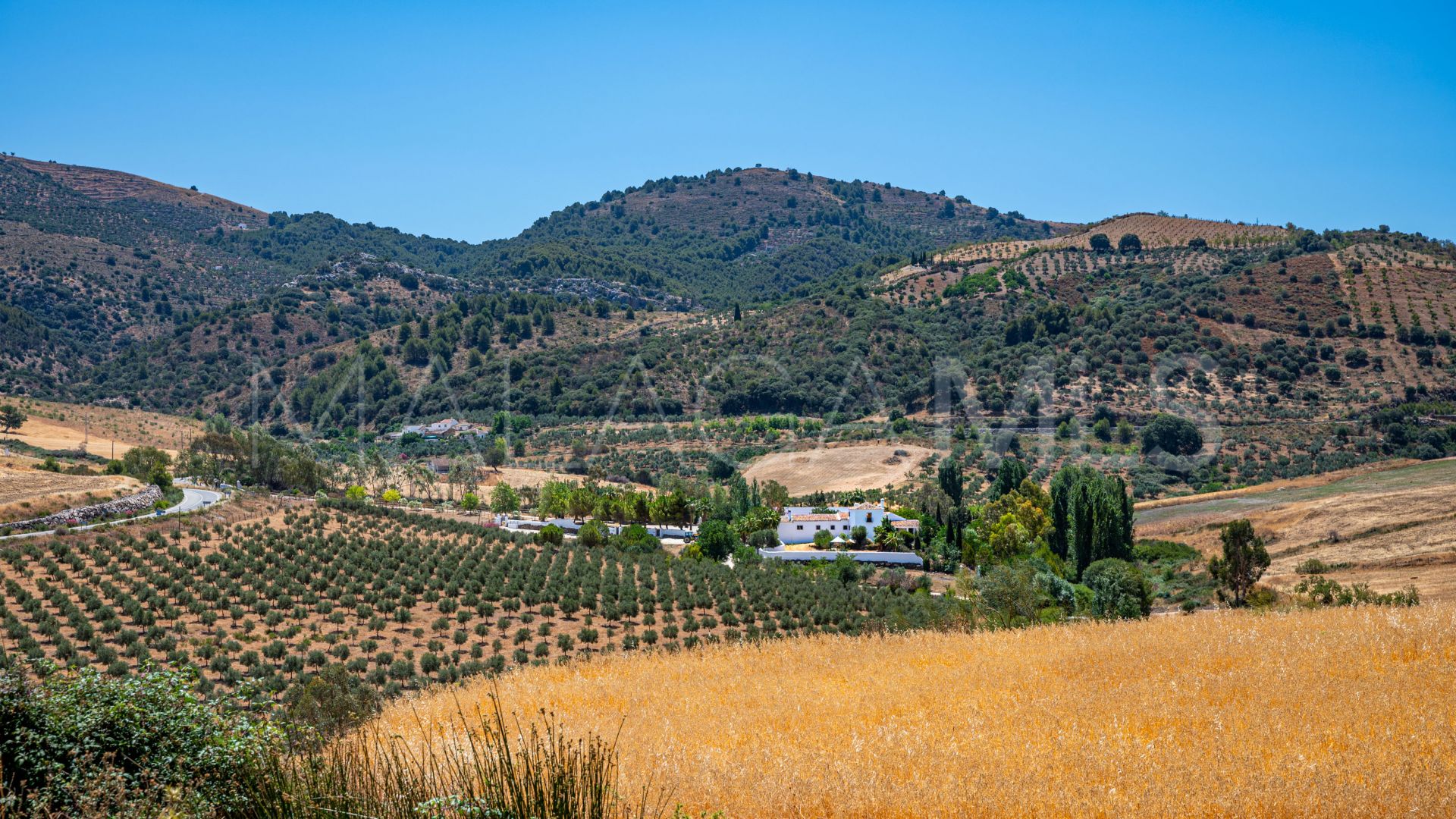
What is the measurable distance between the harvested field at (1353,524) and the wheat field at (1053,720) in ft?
69.0

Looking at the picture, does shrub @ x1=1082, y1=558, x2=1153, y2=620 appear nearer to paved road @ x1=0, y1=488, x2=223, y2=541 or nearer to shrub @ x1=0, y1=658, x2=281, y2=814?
shrub @ x1=0, y1=658, x2=281, y2=814

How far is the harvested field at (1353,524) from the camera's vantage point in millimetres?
40625

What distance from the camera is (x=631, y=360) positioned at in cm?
11488

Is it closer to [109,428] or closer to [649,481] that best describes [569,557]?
[649,481]

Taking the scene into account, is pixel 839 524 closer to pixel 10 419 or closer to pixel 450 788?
pixel 450 788

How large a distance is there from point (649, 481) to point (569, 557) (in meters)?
33.7

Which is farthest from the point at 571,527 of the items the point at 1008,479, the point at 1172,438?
the point at 1172,438

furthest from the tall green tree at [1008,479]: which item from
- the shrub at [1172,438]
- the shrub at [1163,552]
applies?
the shrub at [1172,438]

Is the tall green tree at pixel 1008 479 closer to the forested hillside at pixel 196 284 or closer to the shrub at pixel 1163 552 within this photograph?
the shrub at pixel 1163 552

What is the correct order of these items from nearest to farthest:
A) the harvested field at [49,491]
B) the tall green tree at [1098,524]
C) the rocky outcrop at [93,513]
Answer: the rocky outcrop at [93,513] < the harvested field at [49,491] < the tall green tree at [1098,524]

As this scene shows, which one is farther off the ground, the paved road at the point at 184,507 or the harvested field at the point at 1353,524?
the harvested field at the point at 1353,524

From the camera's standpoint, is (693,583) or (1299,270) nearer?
(693,583)

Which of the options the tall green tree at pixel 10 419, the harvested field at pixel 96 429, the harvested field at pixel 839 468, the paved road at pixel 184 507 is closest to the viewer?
the paved road at pixel 184 507

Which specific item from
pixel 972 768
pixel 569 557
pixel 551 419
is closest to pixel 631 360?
pixel 551 419
